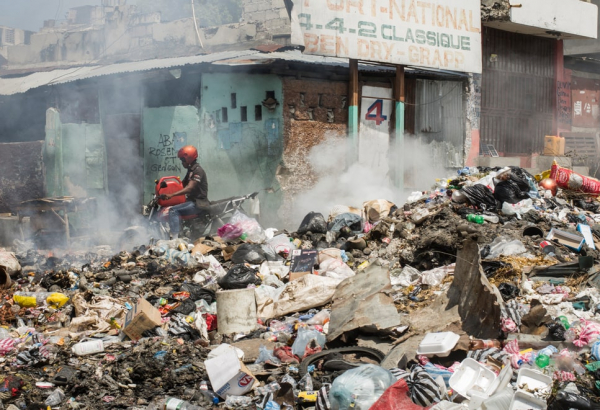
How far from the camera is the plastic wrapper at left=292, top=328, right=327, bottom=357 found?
18.2 ft

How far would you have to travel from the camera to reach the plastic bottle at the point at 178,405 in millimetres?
4566

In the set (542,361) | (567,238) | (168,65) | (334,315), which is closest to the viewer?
(542,361)

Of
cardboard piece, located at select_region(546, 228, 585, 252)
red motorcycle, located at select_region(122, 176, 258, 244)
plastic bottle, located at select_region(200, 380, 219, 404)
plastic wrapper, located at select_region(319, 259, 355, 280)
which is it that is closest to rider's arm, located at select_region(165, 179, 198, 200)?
red motorcycle, located at select_region(122, 176, 258, 244)

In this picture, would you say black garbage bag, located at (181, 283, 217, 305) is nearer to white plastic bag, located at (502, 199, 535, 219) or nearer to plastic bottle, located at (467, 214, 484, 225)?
plastic bottle, located at (467, 214, 484, 225)

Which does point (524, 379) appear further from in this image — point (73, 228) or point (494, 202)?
point (73, 228)

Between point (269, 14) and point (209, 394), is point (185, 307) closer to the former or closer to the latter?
point (209, 394)

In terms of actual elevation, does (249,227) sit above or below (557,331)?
above

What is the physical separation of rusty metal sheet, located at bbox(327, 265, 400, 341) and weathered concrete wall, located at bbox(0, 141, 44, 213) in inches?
350

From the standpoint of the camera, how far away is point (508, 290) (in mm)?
6285

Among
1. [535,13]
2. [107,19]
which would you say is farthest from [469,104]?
[107,19]

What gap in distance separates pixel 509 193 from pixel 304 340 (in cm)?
510

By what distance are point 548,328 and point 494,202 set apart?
437 cm

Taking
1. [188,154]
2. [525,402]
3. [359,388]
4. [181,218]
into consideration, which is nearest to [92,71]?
[188,154]

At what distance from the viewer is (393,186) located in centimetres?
1266
